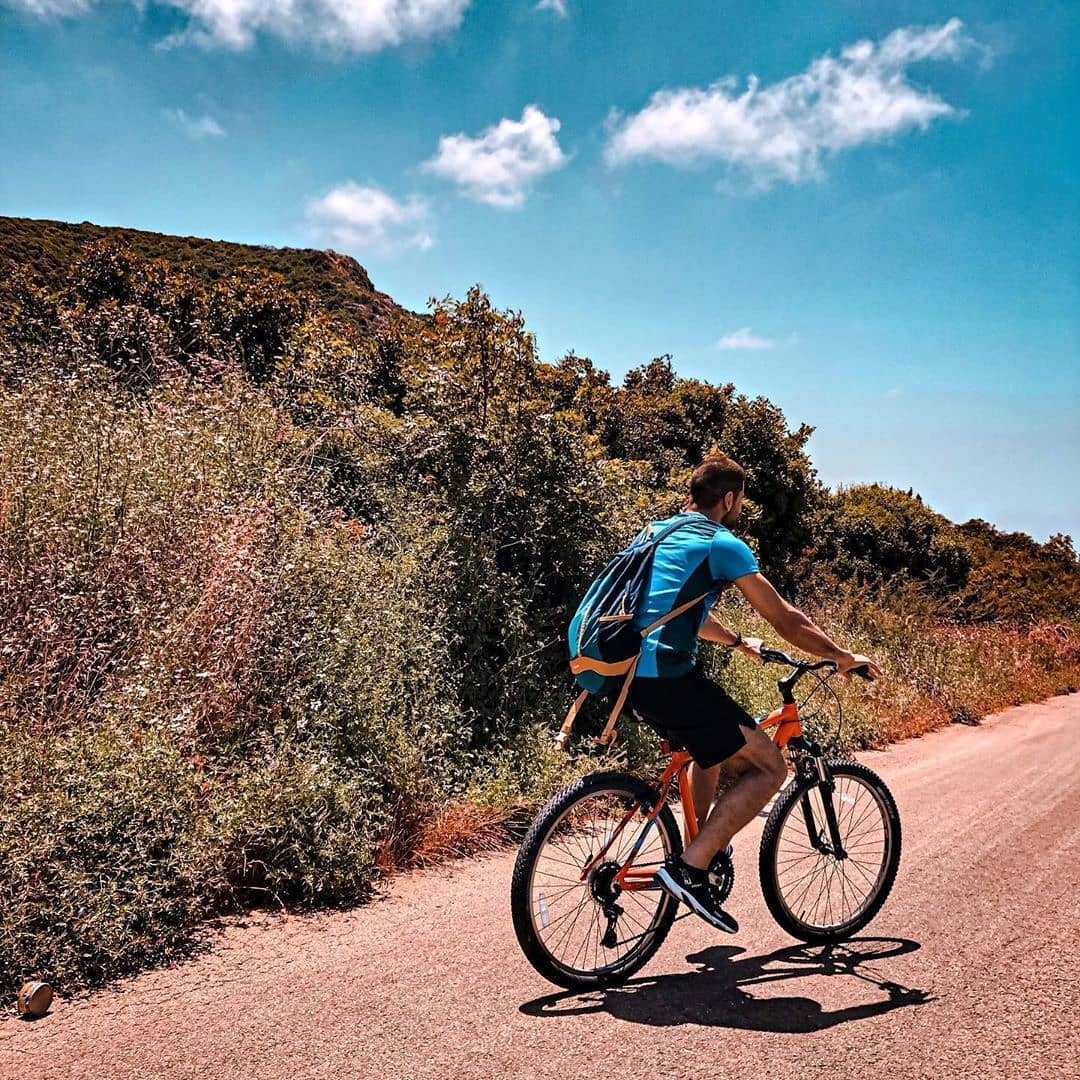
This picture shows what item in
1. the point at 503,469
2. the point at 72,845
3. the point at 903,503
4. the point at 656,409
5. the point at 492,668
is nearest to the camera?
the point at 72,845

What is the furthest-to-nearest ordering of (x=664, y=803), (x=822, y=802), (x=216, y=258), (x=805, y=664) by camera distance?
(x=216, y=258)
(x=822, y=802)
(x=805, y=664)
(x=664, y=803)

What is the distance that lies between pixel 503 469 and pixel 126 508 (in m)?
3.33

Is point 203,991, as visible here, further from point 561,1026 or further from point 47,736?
point 47,736

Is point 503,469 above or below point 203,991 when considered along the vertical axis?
above

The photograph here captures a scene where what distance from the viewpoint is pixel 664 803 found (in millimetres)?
4070

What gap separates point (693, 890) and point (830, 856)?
0.93 meters

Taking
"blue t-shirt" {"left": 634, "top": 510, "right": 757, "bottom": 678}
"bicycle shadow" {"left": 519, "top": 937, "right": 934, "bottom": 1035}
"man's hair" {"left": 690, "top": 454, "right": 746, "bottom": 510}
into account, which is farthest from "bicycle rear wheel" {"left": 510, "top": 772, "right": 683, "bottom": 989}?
"man's hair" {"left": 690, "top": 454, "right": 746, "bottom": 510}

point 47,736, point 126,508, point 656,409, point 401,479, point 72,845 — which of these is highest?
point 656,409

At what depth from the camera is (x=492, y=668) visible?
299 inches

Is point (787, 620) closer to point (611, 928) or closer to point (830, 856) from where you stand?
point (830, 856)

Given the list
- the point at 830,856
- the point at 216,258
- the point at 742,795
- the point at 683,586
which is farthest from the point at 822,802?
the point at 216,258

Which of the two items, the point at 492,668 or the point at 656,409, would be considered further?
the point at 656,409

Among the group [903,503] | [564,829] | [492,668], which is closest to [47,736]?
[564,829]

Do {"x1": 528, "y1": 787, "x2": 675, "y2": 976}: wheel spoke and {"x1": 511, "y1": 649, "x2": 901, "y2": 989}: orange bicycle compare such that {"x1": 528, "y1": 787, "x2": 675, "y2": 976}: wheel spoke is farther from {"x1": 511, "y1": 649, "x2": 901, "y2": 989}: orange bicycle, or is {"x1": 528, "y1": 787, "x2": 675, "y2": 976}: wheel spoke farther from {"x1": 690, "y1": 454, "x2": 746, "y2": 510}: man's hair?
{"x1": 690, "y1": 454, "x2": 746, "y2": 510}: man's hair
